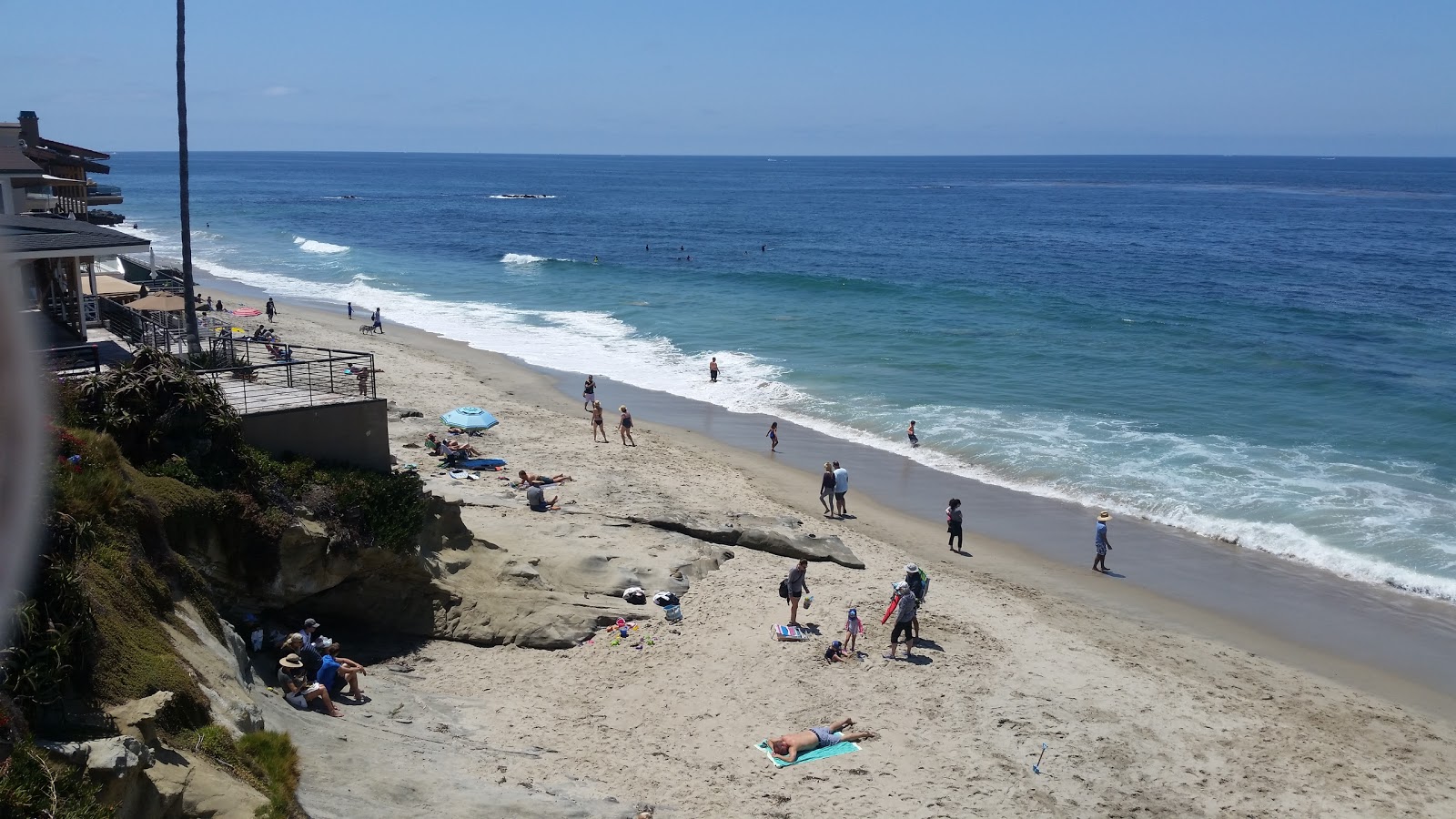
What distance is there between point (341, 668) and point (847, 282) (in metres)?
48.1

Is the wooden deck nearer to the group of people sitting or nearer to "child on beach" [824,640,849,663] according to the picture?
the group of people sitting

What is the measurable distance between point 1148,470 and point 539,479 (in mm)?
14341

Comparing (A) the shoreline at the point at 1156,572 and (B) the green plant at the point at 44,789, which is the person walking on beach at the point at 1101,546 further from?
(B) the green plant at the point at 44,789

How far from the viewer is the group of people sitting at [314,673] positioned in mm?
11211

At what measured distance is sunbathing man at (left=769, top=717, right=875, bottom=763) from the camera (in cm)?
1180

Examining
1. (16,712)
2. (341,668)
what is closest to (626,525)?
(341,668)

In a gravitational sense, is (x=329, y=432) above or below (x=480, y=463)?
above

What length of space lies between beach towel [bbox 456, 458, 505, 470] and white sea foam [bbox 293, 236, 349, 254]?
182 feet

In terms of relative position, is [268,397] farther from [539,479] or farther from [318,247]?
[318,247]

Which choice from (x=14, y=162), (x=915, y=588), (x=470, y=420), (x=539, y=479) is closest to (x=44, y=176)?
(x=14, y=162)

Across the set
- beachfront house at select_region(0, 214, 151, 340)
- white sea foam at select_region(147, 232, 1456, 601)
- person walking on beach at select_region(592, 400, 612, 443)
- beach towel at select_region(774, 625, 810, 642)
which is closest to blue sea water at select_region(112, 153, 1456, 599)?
white sea foam at select_region(147, 232, 1456, 601)

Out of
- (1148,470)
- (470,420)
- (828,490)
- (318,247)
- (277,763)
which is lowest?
(1148,470)

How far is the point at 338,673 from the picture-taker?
1180 centimetres

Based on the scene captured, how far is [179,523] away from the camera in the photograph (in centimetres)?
1152
